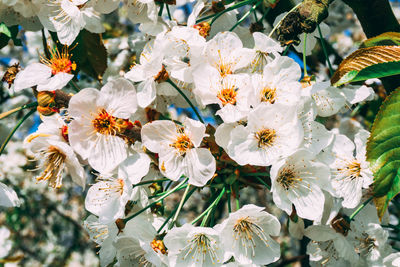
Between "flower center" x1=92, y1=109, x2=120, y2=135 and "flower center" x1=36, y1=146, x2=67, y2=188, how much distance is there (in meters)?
0.15

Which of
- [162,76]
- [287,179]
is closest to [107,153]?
[162,76]

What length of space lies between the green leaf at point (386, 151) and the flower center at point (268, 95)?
34 cm

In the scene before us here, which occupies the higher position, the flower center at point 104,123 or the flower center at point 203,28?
the flower center at point 203,28

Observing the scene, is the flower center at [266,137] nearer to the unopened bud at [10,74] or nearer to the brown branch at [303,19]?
the brown branch at [303,19]

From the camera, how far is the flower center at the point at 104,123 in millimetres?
1301

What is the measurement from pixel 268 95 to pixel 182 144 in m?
0.31

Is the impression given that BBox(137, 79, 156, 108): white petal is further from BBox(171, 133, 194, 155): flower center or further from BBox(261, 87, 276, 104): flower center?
BBox(261, 87, 276, 104): flower center

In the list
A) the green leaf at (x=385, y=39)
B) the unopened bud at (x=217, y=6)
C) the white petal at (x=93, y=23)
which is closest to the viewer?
the green leaf at (x=385, y=39)

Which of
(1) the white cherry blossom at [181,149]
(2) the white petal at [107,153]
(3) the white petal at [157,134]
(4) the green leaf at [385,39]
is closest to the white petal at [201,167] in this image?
(1) the white cherry blossom at [181,149]

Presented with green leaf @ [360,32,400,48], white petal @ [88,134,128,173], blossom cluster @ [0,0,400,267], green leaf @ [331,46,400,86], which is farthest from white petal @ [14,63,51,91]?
green leaf @ [360,32,400,48]

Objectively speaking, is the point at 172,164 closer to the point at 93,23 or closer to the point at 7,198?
the point at 7,198

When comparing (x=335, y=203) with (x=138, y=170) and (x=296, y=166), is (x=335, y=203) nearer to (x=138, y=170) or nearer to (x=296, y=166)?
(x=296, y=166)

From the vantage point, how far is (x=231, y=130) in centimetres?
123

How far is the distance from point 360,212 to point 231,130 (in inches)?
29.9
